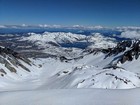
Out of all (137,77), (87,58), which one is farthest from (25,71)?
(87,58)

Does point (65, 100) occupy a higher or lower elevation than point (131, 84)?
higher

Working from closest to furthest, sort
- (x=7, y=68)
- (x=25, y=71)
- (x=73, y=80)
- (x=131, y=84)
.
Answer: (x=131, y=84), (x=73, y=80), (x=7, y=68), (x=25, y=71)

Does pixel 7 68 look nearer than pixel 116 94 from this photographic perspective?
No

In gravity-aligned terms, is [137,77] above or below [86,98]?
below

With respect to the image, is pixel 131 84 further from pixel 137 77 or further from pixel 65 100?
pixel 65 100

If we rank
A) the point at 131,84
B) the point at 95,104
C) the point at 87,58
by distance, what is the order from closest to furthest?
the point at 95,104
the point at 131,84
the point at 87,58

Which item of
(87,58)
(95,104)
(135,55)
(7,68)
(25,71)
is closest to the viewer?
(95,104)

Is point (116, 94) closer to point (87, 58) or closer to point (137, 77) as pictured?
point (137, 77)

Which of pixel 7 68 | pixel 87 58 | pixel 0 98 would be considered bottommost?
pixel 87 58

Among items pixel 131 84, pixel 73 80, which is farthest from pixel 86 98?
pixel 73 80
